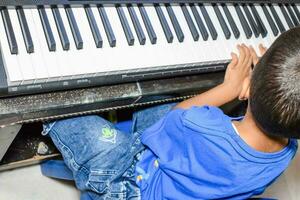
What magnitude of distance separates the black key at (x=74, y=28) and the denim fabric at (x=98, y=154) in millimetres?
218

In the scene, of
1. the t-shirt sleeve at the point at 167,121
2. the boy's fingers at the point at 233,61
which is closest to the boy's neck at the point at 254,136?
the t-shirt sleeve at the point at 167,121

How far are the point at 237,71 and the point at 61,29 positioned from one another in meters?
0.45

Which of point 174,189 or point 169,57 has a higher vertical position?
point 169,57

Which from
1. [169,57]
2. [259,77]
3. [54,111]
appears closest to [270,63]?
[259,77]

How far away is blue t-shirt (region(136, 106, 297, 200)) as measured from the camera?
3.14 feet

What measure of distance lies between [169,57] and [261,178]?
1.16 feet

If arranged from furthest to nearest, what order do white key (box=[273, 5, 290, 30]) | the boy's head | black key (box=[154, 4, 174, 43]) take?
white key (box=[273, 5, 290, 30]) < black key (box=[154, 4, 174, 43]) < the boy's head

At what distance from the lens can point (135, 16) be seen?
1137 mm

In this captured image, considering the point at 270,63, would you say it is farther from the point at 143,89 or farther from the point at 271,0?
the point at 271,0

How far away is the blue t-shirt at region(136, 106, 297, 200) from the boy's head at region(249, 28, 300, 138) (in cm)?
7

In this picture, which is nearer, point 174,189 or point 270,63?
point 270,63

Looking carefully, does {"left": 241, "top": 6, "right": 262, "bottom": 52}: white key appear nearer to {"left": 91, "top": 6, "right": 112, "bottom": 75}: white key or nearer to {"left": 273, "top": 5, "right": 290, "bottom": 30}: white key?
{"left": 273, "top": 5, "right": 290, "bottom": 30}: white key

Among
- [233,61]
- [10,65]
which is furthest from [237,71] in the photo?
[10,65]

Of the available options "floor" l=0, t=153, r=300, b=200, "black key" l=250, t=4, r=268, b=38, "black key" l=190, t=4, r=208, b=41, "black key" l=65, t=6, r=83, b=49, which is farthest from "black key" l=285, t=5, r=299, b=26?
"floor" l=0, t=153, r=300, b=200
